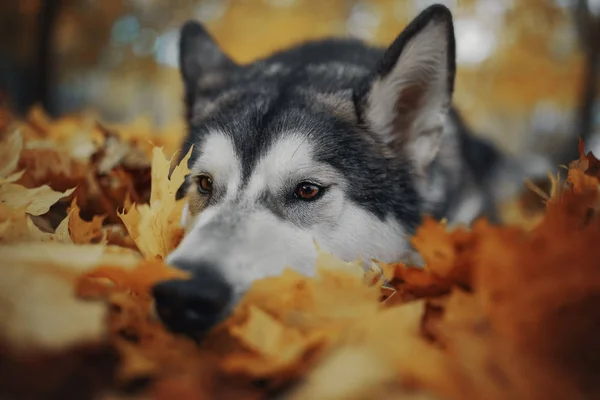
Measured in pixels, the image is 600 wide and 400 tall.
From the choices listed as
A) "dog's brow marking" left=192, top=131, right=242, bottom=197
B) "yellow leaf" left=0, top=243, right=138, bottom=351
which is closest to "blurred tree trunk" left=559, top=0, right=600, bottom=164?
"dog's brow marking" left=192, top=131, right=242, bottom=197

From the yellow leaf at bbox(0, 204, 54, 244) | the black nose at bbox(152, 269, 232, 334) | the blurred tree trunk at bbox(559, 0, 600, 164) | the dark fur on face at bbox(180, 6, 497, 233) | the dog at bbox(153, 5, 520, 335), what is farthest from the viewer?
the blurred tree trunk at bbox(559, 0, 600, 164)

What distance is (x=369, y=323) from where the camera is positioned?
1170 millimetres

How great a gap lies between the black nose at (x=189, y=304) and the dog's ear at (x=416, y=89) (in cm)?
127

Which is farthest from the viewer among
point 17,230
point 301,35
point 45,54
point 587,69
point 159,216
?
point 301,35

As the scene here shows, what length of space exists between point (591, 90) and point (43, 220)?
8.03 meters

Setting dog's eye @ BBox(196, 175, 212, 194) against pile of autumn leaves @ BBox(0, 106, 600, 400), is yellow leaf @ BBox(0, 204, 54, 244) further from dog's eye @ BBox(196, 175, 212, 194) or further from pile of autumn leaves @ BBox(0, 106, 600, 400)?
dog's eye @ BBox(196, 175, 212, 194)

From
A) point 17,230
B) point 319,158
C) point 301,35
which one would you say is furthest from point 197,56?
point 301,35

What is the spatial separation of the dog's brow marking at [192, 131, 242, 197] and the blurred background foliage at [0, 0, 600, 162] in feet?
18.6

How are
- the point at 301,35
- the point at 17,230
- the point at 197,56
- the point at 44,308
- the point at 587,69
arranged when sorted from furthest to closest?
the point at 301,35 < the point at 587,69 < the point at 197,56 < the point at 17,230 < the point at 44,308

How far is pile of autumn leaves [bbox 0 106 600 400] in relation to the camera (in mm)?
1000

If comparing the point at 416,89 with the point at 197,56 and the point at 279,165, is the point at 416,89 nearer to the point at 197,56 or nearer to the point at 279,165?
the point at 279,165

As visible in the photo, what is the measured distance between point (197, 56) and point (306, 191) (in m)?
1.47

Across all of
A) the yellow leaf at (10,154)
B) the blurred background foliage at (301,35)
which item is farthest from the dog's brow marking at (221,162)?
the blurred background foliage at (301,35)

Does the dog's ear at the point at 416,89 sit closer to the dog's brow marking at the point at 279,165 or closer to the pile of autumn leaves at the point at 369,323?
the dog's brow marking at the point at 279,165
